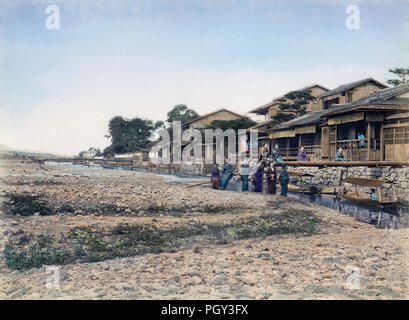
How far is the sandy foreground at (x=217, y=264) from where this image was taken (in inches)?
172

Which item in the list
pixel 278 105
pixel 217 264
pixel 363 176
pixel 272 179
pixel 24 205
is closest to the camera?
pixel 217 264

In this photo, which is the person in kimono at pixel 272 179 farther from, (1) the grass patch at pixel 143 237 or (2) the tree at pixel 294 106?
(2) the tree at pixel 294 106

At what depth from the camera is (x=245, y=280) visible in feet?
15.2

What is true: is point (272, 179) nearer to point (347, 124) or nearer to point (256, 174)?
point (256, 174)

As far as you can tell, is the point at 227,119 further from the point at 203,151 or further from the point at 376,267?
the point at 376,267

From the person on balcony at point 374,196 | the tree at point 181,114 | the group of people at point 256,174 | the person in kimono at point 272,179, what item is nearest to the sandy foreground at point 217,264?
the person on balcony at point 374,196

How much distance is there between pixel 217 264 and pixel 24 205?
4.71 m

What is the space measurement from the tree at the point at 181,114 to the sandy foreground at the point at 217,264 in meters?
2.69

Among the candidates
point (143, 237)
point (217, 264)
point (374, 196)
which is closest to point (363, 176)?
point (374, 196)

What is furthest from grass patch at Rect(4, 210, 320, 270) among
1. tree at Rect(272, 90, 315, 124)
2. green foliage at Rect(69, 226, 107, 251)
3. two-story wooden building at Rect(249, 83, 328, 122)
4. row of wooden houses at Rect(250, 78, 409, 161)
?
two-story wooden building at Rect(249, 83, 328, 122)

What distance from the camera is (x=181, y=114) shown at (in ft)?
29.9

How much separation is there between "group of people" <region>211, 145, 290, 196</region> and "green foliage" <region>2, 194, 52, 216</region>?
224 inches

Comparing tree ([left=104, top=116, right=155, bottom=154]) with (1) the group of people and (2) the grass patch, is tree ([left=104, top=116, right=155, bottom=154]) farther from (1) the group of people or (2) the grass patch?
(2) the grass patch
